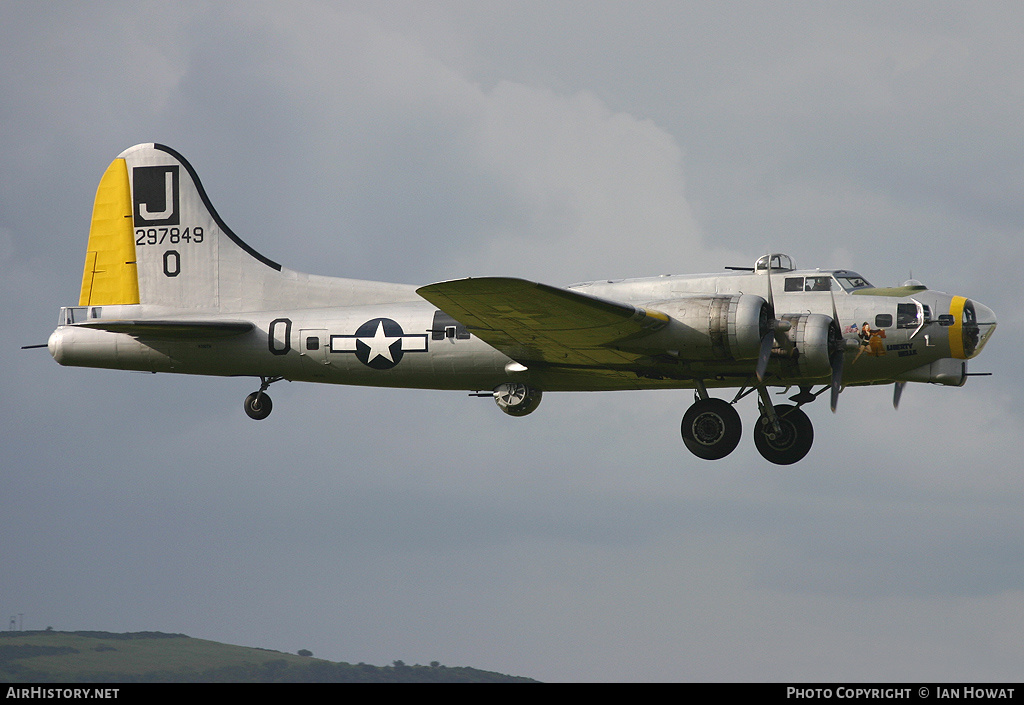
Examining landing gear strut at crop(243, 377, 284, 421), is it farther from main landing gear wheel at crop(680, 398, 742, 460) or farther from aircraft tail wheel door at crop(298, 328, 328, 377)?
main landing gear wheel at crop(680, 398, 742, 460)

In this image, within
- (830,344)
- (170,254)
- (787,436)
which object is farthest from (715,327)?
(170,254)

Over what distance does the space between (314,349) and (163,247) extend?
5.62 meters

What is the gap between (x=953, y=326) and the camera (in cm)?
2052

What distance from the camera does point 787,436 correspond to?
74.8 ft

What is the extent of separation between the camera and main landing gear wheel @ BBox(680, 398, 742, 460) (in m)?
21.7

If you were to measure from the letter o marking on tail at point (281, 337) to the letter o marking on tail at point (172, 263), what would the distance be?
3.92 meters

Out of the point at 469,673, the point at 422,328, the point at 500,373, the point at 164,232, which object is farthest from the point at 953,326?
the point at 469,673

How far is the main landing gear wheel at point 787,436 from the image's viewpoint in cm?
2275

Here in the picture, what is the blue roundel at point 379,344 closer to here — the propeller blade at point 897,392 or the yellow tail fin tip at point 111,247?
the yellow tail fin tip at point 111,247

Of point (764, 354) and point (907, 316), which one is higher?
point (907, 316)

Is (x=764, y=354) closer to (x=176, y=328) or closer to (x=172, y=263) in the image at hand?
(x=176, y=328)

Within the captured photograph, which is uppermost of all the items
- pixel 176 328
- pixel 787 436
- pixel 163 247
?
pixel 163 247

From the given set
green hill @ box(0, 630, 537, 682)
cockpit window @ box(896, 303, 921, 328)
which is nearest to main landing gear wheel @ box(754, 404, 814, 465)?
cockpit window @ box(896, 303, 921, 328)
